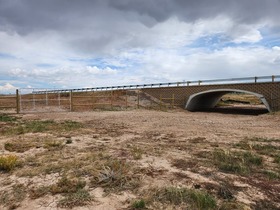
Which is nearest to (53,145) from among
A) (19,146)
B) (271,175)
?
(19,146)

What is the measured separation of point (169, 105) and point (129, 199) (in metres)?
26.1

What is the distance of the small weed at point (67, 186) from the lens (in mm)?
4527

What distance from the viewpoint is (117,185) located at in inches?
189

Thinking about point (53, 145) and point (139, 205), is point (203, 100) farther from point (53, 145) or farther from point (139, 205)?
point (139, 205)

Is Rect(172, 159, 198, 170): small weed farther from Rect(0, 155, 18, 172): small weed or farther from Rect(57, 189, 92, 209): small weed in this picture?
Rect(0, 155, 18, 172): small weed

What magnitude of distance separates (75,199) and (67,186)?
1.73 ft

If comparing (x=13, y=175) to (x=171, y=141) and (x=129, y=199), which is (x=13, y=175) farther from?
(x=171, y=141)

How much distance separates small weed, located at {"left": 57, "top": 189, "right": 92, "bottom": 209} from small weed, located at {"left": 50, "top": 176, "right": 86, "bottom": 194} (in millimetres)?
160

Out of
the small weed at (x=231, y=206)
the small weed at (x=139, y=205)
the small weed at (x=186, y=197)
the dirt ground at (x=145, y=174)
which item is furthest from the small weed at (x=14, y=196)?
the small weed at (x=231, y=206)

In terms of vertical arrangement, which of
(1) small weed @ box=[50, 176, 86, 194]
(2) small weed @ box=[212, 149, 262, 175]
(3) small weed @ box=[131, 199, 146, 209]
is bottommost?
(3) small weed @ box=[131, 199, 146, 209]

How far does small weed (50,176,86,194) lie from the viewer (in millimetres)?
4527

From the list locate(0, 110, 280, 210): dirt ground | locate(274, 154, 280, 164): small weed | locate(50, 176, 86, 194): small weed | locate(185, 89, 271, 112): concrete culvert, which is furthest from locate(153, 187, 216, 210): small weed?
locate(185, 89, 271, 112): concrete culvert

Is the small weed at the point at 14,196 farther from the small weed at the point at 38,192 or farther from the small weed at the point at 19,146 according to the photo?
the small weed at the point at 19,146

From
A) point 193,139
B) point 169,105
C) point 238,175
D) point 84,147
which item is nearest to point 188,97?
point 169,105
